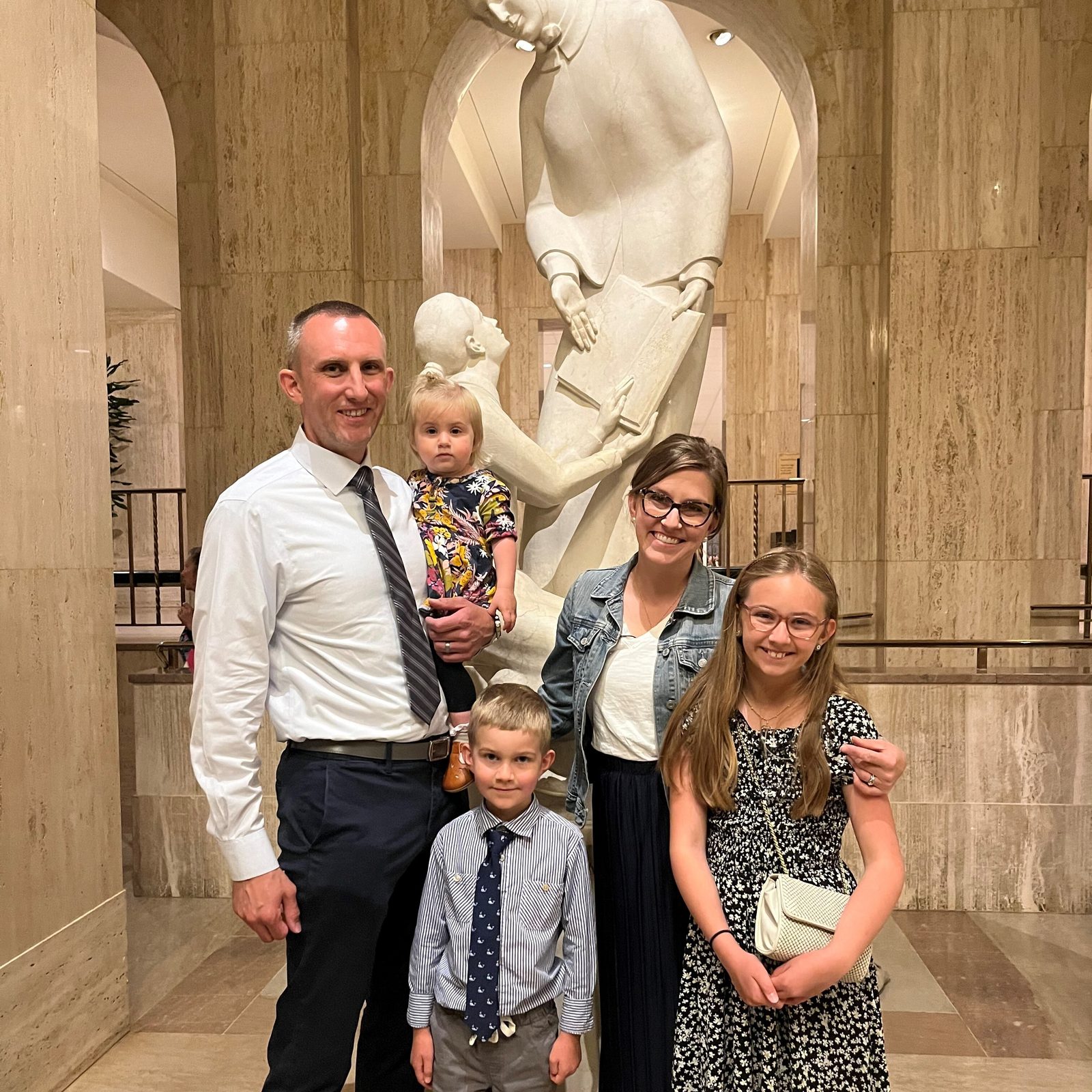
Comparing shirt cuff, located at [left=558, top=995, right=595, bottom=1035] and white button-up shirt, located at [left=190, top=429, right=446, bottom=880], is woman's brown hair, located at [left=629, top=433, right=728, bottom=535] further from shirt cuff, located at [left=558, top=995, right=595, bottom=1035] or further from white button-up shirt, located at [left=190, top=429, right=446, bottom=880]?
shirt cuff, located at [left=558, top=995, right=595, bottom=1035]

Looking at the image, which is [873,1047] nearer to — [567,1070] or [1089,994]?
[567,1070]

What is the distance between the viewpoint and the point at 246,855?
195 centimetres

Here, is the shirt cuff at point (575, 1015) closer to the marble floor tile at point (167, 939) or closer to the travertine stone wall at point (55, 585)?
the travertine stone wall at point (55, 585)

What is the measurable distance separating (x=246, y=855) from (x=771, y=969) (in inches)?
39.5

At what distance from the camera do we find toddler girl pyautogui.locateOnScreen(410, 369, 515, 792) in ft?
7.47

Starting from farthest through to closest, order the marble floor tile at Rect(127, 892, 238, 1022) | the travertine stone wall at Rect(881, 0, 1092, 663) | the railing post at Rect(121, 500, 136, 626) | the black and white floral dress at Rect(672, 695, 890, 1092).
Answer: the railing post at Rect(121, 500, 136, 626)
the travertine stone wall at Rect(881, 0, 1092, 663)
the marble floor tile at Rect(127, 892, 238, 1022)
the black and white floral dress at Rect(672, 695, 890, 1092)

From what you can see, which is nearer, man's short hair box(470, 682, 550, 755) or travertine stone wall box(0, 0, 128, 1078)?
man's short hair box(470, 682, 550, 755)

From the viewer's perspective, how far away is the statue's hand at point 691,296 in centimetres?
377

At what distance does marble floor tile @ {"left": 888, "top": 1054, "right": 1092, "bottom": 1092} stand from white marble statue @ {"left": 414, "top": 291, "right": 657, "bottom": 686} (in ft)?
5.40

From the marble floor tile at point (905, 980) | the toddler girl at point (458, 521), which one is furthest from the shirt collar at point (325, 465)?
the marble floor tile at point (905, 980)

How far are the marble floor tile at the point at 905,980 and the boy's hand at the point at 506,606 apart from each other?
2.25 meters

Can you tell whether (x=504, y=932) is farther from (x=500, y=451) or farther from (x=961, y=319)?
(x=961, y=319)

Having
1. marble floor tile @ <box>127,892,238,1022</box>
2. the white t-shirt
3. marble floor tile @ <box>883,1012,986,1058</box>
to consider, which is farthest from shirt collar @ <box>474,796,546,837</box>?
marble floor tile @ <box>127,892,238,1022</box>

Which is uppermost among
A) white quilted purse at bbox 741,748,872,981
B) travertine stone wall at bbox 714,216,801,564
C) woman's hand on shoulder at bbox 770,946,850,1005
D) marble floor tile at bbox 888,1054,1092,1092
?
travertine stone wall at bbox 714,216,801,564
